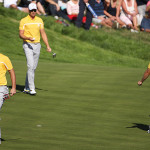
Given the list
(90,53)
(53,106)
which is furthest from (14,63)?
(53,106)

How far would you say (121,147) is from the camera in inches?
326

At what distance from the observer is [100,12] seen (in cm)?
2233

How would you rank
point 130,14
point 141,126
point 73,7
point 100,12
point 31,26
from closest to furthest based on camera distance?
point 141,126 → point 31,26 → point 73,7 → point 100,12 → point 130,14

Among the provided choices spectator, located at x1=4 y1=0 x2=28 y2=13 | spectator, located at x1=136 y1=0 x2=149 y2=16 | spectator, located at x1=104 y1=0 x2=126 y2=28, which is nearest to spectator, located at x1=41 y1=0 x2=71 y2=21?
spectator, located at x1=4 y1=0 x2=28 y2=13

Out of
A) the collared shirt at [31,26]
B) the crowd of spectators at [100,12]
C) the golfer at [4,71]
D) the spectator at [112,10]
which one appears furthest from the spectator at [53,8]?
the golfer at [4,71]

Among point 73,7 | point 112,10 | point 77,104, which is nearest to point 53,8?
point 73,7

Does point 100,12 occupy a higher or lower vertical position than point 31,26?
lower

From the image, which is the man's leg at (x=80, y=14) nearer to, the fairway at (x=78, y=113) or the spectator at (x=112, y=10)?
the spectator at (x=112, y=10)

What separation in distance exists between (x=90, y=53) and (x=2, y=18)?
4.15 metres

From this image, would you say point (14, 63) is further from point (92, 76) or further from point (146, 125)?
point (146, 125)

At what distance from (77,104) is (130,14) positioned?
11666 millimetres

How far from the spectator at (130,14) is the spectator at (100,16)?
59 cm

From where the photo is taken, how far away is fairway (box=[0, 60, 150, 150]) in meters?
8.56

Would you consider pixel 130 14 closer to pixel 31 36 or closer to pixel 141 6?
pixel 141 6
